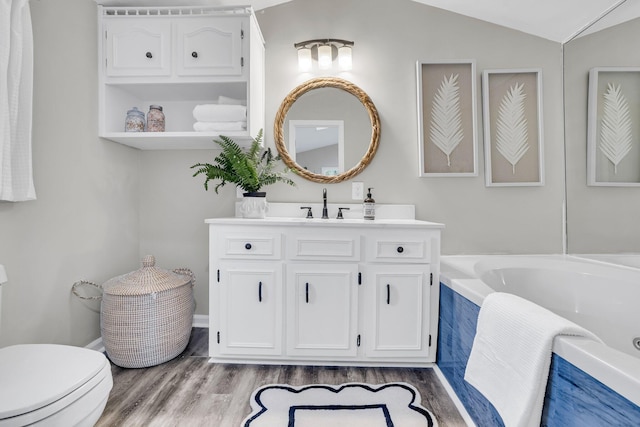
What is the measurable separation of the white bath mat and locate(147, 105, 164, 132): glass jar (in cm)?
173

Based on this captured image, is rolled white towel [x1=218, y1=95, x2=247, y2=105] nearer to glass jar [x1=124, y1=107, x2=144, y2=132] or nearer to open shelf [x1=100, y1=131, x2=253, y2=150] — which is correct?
open shelf [x1=100, y1=131, x2=253, y2=150]

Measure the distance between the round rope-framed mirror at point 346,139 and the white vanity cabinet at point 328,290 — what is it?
605mm

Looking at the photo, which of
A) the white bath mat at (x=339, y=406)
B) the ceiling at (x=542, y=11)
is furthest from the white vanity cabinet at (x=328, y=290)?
the ceiling at (x=542, y=11)

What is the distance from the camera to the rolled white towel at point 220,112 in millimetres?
2029

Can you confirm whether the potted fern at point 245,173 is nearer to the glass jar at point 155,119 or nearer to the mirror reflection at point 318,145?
the mirror reflection at point 318,145

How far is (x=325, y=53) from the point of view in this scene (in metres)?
2.29

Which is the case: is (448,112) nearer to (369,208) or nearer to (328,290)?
(369,208)

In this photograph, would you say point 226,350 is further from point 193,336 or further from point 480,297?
point 480,297

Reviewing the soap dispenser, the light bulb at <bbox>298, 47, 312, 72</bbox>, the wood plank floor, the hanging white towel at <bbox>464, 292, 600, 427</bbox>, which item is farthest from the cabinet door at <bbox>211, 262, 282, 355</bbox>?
the light bulb at <bbox>298, 47, 312, 72</bbox>

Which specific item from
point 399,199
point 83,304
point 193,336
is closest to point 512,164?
point 399,199

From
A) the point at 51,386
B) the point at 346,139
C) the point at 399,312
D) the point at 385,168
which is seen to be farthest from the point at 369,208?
the point at 51,386

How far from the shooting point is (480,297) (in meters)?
1.39

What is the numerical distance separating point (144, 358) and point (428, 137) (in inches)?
90.4

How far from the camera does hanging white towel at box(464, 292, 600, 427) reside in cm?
94
